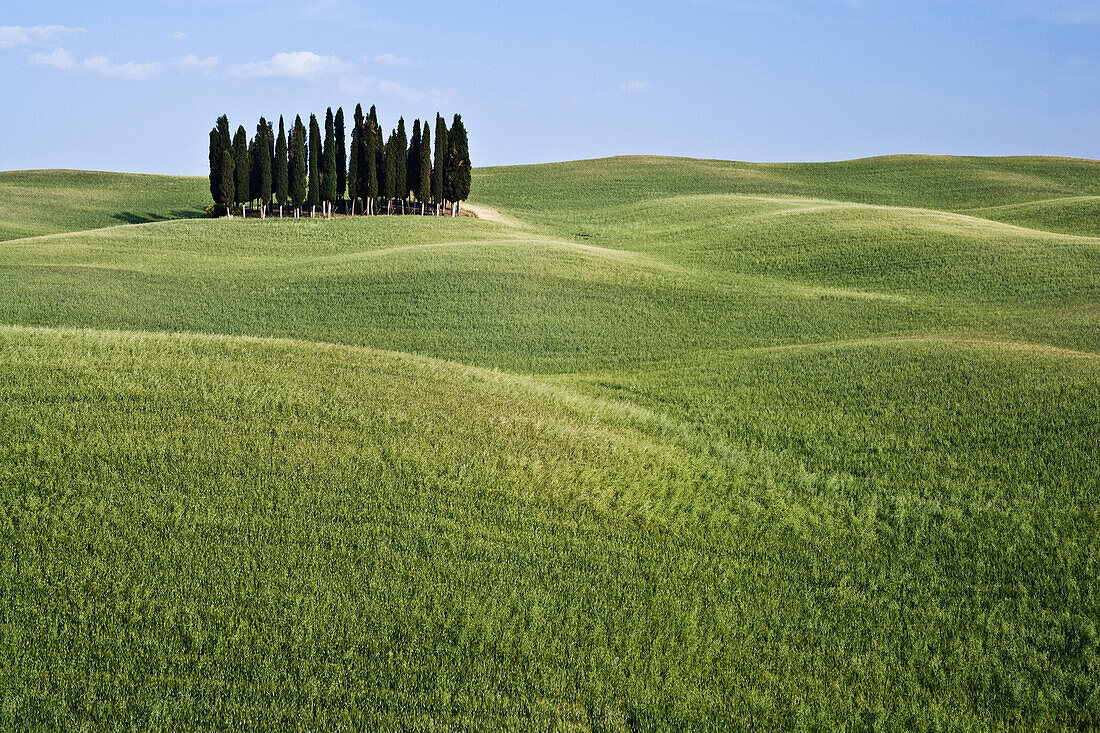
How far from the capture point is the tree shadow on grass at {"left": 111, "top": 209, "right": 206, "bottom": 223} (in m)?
65.4

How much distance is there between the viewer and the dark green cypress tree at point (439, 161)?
58.6 m

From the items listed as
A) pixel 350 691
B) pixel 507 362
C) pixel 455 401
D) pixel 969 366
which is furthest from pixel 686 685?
pixel 507 362

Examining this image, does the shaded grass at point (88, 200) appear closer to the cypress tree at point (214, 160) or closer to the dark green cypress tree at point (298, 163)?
the cypress tree at point (214, 160)

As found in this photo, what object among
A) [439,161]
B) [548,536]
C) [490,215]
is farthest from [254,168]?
[548,536]

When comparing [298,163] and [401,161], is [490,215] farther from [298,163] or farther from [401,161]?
[298,163]

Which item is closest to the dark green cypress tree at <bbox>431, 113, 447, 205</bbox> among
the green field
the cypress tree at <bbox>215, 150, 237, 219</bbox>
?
the cypress tree at <bbox>215, 150, 237, 219</bbox>

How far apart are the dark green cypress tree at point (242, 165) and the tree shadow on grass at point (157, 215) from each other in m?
9.48

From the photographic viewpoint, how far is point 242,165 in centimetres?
5675

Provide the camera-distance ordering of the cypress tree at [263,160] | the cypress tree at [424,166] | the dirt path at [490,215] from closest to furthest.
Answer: the cypress tree at [263,160] < the dirt path at [490,215] < the cypress tree at [424,166]

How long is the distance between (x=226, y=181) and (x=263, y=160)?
2875 mm

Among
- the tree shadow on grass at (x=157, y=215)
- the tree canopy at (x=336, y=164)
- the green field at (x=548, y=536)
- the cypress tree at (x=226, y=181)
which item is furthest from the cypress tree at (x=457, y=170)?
the green field at (x=548, y=536)

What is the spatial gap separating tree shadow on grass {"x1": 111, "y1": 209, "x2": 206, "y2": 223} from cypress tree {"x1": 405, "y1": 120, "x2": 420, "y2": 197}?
18.1 meters

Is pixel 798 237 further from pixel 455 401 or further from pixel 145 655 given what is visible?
pixel 145 655

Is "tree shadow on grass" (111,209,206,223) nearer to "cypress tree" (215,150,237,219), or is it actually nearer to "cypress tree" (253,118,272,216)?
"cypress tree" (215,150,237,219)
